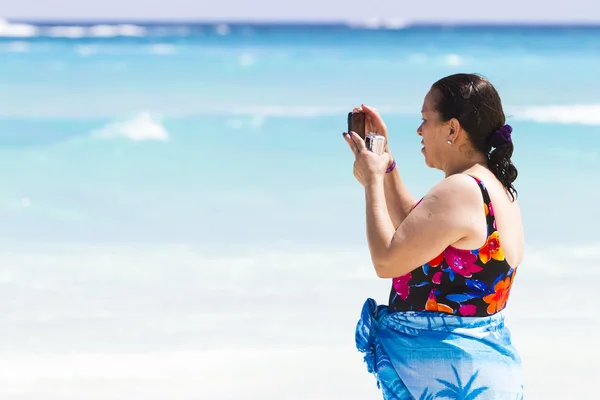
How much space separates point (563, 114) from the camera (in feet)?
37.1

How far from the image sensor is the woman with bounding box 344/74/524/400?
2119 millimetres

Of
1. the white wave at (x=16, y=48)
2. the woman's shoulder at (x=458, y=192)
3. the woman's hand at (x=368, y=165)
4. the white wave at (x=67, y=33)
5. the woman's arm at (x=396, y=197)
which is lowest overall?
the woman's shoulder at (x=458, y=192)

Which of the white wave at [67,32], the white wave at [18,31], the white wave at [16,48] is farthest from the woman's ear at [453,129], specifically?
the white wave at [18,31]

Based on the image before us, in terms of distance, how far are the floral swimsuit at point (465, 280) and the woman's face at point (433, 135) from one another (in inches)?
6.2

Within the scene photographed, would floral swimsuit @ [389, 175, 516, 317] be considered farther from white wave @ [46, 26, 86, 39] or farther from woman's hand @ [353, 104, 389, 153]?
white wave @ [46, 26, 86, 39]

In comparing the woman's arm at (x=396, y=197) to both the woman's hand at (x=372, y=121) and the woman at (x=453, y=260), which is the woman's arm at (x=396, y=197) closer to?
the woman's hand at (x=372, y=121)

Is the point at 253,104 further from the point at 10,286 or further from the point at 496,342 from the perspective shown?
the point at 496,342

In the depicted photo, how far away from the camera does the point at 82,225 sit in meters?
6.44

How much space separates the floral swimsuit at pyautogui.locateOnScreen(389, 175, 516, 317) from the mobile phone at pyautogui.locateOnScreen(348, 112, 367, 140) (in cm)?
44

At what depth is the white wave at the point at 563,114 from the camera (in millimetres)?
10914

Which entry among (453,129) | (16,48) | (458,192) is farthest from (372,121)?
(16,48)

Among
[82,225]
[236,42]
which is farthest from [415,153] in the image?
[236,42]

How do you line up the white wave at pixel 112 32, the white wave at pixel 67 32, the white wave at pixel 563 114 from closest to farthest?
1. the white wave at pixel 563 114
2. the white wave at pixel 67 32
3. the white wave at pixel 112 32

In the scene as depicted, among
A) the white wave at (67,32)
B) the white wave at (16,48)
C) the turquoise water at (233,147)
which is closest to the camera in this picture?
the turquoise water at (233,147)
